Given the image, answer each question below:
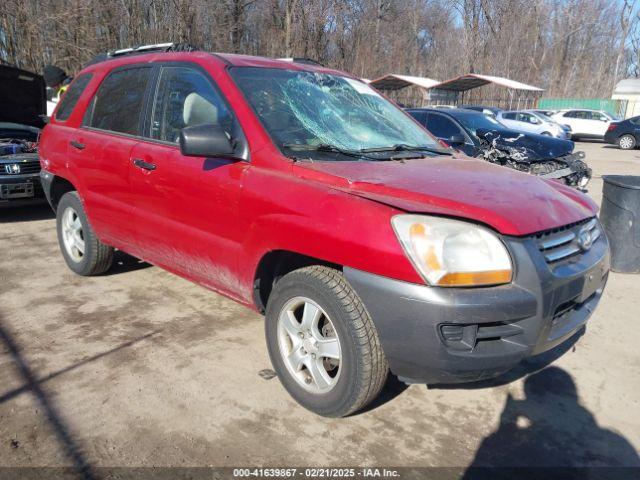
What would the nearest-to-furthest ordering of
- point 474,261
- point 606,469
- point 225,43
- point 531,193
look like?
point 474,261, point 606,469, point 531,193, point 225,43

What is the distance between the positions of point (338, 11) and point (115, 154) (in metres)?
29.1

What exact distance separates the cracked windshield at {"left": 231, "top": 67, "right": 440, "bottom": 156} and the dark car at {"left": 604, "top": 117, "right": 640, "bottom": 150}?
69.5 feet

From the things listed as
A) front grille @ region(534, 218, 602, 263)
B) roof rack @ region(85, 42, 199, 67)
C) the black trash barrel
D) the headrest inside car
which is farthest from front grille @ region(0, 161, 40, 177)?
the black trash barrel

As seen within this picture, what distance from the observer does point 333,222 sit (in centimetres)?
255

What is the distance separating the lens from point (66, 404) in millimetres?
2902

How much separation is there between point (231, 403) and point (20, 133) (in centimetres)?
717

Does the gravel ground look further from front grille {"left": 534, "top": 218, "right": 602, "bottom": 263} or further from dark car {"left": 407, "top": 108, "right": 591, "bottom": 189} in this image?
dark car {"left": 407, "top": 108, "right": 591, "bottom": 189}

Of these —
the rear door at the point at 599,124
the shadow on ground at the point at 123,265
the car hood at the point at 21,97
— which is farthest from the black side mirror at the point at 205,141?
the rear door at the point at 599,124

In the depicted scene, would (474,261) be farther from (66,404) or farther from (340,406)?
(66,404)

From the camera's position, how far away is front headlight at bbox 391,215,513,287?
7.59 ft

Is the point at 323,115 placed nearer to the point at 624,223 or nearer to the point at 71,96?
the point at 71,96

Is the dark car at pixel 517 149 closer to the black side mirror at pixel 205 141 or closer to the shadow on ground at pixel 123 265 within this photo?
the shadow on ground at pixel 123 265

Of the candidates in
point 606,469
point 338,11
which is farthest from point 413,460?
point 338,11

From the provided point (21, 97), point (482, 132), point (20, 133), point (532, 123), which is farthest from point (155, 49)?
point (532, 123)
